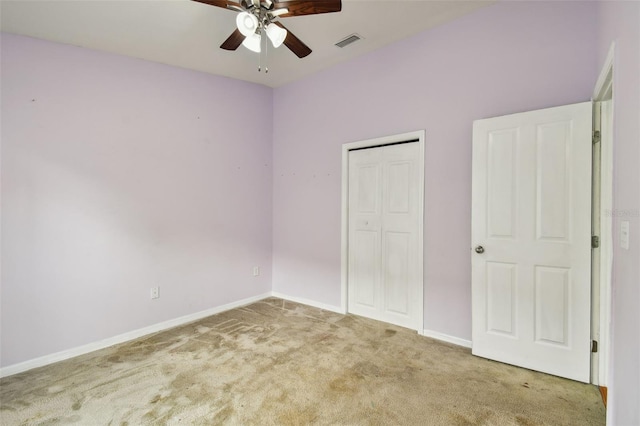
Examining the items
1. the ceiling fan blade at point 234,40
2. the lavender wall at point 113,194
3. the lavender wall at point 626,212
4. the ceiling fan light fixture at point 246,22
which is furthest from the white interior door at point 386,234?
the ceiling fan light fixture at point 246,22

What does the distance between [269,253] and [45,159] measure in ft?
8.51

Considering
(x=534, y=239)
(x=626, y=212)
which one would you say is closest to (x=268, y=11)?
(x=626, y=212)

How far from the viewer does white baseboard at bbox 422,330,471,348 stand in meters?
2.72

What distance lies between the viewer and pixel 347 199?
3.62m

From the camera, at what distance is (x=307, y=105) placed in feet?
12.9

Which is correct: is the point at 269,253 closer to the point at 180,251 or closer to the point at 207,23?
the point at 180,251

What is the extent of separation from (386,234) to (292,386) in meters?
1.78

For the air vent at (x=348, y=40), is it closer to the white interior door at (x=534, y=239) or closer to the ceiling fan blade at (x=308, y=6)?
the ceiling fan blade at (x=308, y=6)

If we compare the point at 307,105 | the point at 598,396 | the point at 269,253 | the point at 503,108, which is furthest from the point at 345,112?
the point at 598,396

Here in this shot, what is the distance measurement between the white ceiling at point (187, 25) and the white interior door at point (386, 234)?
1131 millimetres

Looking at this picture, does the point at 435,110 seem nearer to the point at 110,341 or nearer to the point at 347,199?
the point at 347,199

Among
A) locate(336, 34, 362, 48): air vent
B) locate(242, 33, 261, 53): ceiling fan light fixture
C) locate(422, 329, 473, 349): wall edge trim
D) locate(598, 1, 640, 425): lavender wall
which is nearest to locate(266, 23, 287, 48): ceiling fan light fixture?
locate(242, 33, 261, 53): ceiling fan light fixture

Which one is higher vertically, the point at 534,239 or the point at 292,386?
the point at 534,239

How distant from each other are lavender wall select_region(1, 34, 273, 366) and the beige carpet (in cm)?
47
